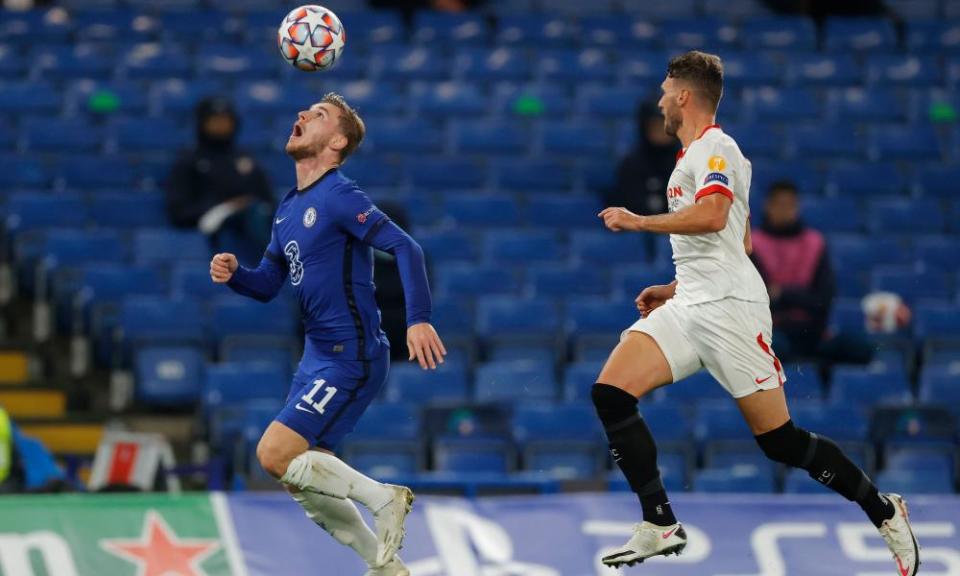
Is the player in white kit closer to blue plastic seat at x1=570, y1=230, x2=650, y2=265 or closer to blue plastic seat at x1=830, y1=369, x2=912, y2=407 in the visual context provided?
blue plastic seat at x1=830, y1=369, x2=912, y2=407

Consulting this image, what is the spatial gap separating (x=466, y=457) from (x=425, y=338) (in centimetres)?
406

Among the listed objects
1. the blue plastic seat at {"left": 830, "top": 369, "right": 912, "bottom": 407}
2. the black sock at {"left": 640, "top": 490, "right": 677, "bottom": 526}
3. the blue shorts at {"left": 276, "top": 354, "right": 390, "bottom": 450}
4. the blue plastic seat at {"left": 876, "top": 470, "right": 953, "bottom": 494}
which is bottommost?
the blue plastic seat at {"left": 876, "top": 470, "right": 953, "bottom": 494}

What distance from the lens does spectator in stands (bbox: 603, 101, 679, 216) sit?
12.9m

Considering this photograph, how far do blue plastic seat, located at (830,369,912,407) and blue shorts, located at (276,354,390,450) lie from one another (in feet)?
17.3

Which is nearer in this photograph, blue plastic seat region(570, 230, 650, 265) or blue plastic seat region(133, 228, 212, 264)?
blue plastic seat region(133, 228, 212, 264)

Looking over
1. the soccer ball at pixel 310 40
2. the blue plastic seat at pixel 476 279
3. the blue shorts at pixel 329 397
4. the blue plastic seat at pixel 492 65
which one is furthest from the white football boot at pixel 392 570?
the blue plastic seat at pixel 492 65

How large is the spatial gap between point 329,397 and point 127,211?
21.4 ft

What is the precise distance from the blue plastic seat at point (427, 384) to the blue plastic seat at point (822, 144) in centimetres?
512

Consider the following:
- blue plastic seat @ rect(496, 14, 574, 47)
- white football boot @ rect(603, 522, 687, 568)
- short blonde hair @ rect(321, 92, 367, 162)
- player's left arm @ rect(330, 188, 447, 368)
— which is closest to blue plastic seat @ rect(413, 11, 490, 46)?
blue plastic seat @ rect(496, 14, 574, 47)

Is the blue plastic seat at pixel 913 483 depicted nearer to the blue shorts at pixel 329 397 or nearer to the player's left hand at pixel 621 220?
the blue shorts at pixel 329 397

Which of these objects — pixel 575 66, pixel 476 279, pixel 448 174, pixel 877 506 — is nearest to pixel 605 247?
pixel 476 279

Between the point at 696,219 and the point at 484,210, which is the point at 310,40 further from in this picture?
the point at 484,210

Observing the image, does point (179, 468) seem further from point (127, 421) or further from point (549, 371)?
point (549, 371)

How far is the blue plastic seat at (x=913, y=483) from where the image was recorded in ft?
34.4
